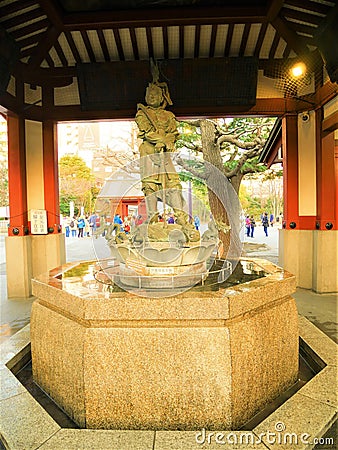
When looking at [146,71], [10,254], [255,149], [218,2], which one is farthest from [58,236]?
[255,149]

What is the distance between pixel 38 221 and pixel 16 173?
35.8 inches

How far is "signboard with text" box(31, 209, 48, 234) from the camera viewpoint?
6.32 m

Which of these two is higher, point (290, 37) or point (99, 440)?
point (290, 37)

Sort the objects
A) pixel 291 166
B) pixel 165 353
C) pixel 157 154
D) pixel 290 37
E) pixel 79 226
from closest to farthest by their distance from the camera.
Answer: pixel 165 353 < pixel 157 154 < pixel 290 37 < pixel 291 166 < pixel 79 226

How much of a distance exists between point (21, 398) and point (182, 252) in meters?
1.78

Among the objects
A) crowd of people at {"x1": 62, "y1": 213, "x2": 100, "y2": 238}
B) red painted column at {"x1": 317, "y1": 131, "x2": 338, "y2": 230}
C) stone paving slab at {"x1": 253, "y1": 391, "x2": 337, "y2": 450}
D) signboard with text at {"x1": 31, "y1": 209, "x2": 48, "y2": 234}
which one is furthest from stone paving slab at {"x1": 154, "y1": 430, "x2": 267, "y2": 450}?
crowd of people at {"x1": 62, "y1": 213, "x2": 100, "y2": 238}

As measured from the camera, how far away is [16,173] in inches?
239

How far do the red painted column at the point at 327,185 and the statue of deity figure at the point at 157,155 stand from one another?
2867 mm

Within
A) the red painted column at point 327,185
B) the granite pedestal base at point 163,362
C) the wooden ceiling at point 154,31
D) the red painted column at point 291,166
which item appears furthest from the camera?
the red painted column at point 291,166

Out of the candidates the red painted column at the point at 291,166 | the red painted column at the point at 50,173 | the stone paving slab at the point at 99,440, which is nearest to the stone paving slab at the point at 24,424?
the stone paving slab at the point at 99,440

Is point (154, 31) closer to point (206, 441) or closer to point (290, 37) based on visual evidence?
point (290, 37)

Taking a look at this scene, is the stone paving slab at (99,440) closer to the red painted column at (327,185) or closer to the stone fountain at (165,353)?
the stone fountain at (165,353)

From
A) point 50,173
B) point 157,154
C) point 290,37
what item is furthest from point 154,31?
point 50,173

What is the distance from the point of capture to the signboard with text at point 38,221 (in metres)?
6.32
